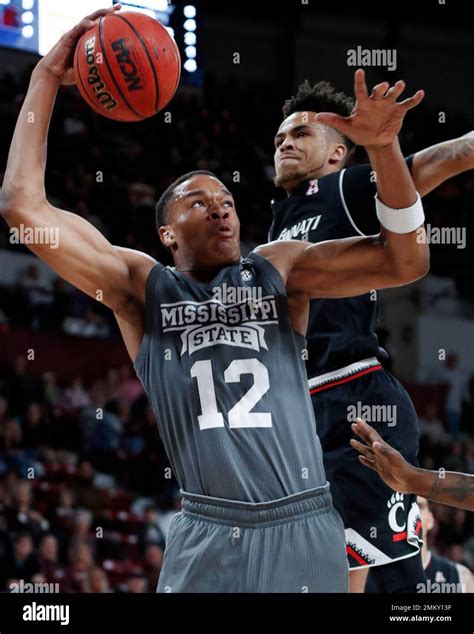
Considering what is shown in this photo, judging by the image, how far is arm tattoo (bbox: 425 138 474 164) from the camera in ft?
12.0

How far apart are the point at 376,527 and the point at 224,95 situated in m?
10.8

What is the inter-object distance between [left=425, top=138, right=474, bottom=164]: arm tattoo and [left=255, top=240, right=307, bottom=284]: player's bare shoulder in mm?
593

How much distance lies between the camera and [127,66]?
11.7 feet

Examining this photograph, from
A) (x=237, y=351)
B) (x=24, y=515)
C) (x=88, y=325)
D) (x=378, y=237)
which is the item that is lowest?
(x=24, y=515)

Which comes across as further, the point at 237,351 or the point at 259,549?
the point at 237,351

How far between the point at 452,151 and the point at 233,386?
3.82 ft

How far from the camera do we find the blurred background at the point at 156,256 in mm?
8844

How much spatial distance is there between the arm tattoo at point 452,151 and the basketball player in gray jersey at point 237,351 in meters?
0.52

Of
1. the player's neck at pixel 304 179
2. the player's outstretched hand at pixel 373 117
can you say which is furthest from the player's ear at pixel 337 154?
the player's outstretched hand at pixel 373 117

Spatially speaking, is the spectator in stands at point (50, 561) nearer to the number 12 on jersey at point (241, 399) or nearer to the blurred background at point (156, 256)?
the blurred background at point (156, 256)

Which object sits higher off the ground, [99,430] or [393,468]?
[99,430]

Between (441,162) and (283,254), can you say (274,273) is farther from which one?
(441,162)

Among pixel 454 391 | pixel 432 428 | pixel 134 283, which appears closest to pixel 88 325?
pixel 432 428

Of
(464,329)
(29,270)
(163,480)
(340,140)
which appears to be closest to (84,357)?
(29,270)
